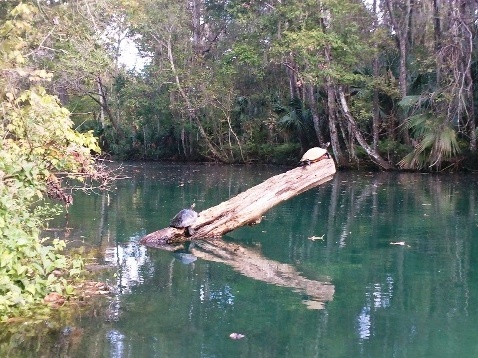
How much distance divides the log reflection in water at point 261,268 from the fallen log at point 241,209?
0.70 ft

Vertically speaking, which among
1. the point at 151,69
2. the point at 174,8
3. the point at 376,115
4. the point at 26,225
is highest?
the point at 174,8

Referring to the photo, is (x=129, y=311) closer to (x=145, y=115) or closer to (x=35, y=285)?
(x=35, y=285)

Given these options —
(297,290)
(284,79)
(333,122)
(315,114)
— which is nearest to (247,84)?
(284,79)

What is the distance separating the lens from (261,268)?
23.9 ft

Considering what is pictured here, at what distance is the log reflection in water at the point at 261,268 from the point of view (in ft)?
20.3

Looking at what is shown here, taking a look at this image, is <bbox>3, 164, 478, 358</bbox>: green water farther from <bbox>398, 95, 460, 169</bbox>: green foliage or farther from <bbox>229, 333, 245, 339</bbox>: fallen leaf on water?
<bbox>398, 95, 460, 169</bbox>: green foliage

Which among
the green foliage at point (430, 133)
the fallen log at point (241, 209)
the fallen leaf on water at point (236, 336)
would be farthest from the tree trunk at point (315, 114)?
the fallen leaf on water at point (236, 336)

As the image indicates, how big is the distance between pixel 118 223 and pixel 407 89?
1465cm

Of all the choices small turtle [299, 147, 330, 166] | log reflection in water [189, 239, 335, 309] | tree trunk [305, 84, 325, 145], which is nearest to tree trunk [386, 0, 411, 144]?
tree trunk [305, 84, 325, 145]

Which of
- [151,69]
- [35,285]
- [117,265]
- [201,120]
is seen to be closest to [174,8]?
[151,69]

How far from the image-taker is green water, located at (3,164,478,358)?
4727 millimetres

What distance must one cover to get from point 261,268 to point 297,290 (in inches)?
41.3

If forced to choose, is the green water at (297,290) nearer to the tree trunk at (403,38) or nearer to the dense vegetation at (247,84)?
the dense vegetation at (247,84)

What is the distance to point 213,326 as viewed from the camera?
5164 millimetres
